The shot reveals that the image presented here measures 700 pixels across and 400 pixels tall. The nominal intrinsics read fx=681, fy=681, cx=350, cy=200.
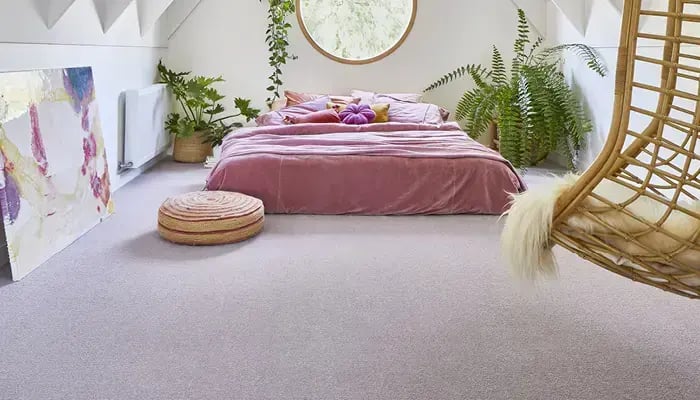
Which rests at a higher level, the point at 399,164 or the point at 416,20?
the point at 416,20

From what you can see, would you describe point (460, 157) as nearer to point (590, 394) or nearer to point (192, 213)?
point (192, 213)

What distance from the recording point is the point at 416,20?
20.3 feet

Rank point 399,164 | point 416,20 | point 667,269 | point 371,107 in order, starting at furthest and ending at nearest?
point 416,20 < point 371,107 < point 399,164 < point 667,269

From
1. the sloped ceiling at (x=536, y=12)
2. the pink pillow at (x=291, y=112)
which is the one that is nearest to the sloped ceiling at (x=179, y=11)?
the pink pillow at (x=291, y=112)

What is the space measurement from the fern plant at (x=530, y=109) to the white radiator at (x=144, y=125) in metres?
2.53

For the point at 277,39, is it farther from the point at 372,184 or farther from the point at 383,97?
the point at 372,184

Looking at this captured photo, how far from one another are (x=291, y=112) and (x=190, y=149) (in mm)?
1015

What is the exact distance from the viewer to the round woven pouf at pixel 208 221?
337 centimetres

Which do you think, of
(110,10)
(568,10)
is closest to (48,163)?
(110,10)

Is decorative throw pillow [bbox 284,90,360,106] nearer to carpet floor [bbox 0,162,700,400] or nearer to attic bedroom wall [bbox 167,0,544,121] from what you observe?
attic bedroom wall [bbox 167,0,544,121]

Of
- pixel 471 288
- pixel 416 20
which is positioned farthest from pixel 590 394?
pixel 416 20

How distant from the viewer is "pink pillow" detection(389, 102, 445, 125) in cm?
538

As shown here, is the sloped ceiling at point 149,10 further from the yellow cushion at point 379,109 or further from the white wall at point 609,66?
the white wall at point 609,66

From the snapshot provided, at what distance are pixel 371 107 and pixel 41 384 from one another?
3925 millimetres
